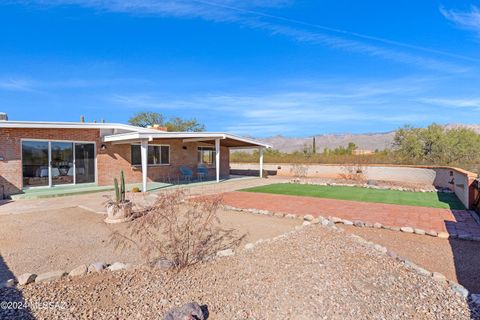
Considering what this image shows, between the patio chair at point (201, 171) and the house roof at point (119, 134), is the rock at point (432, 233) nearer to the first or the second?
Result: the house roof at point (119, 134)

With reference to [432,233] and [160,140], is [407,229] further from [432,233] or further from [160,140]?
[160,140]

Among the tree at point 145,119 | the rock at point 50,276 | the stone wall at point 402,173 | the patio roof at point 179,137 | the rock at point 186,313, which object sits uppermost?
the tree at point 145,119

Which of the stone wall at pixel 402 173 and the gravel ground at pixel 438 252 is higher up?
the stone wall at pixel 402 173

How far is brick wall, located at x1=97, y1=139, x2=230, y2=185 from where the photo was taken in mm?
13453

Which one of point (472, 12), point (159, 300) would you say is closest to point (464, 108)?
point (472, 12)

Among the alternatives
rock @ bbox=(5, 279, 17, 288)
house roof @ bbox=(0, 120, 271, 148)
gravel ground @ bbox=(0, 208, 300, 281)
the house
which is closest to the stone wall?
gravel ground @ bbox=(0, 208, 300, 281)

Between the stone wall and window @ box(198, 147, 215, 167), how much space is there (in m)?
4.86

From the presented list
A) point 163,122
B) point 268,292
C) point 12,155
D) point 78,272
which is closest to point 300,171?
point 12,155

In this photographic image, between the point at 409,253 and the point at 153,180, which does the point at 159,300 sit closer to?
the point at 409,253

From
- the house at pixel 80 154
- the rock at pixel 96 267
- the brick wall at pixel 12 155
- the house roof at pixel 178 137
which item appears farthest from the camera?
the house roof at pixel 178 137

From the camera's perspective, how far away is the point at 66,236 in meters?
5.80

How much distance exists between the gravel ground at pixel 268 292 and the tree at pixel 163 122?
118ft

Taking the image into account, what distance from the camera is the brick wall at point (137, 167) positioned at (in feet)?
44.1

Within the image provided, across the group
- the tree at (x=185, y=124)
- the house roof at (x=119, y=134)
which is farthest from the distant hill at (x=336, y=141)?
the house roof at (x=119, y=134)
